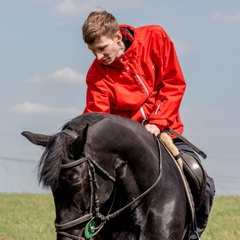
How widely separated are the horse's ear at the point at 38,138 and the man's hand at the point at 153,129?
4.02 ft

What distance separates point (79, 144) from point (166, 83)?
5.57 feet

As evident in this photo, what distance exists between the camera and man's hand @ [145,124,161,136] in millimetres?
7148

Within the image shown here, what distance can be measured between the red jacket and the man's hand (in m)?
0.08

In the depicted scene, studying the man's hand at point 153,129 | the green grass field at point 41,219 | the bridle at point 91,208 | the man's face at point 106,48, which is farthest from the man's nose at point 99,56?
the green grass field at point 41,219

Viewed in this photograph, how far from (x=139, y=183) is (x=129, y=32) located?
5.14 feet

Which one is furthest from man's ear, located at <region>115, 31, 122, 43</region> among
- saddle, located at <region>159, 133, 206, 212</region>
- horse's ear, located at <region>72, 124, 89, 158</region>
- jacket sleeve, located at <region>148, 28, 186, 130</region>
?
horse's ear, located at <region>72, 124, 89, 158</region>

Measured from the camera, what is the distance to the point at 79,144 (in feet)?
19.7

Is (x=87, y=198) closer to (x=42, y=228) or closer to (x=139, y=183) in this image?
(x=139, y=183)

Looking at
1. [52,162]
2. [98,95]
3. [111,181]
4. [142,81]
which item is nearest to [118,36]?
[142,81]

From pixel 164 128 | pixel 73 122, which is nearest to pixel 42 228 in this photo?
pixel 164 128

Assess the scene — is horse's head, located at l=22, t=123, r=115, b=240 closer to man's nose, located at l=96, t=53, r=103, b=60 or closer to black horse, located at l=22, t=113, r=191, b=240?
black horse, located at l=22, t=113, r=191, b=240

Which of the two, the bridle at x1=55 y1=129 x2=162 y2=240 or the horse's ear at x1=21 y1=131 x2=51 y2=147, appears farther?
the horse's ear at x1=21 y1=131 x2=51 y2=147

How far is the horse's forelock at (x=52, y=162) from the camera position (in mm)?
5855

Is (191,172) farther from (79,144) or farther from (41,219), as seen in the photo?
(41,219)
